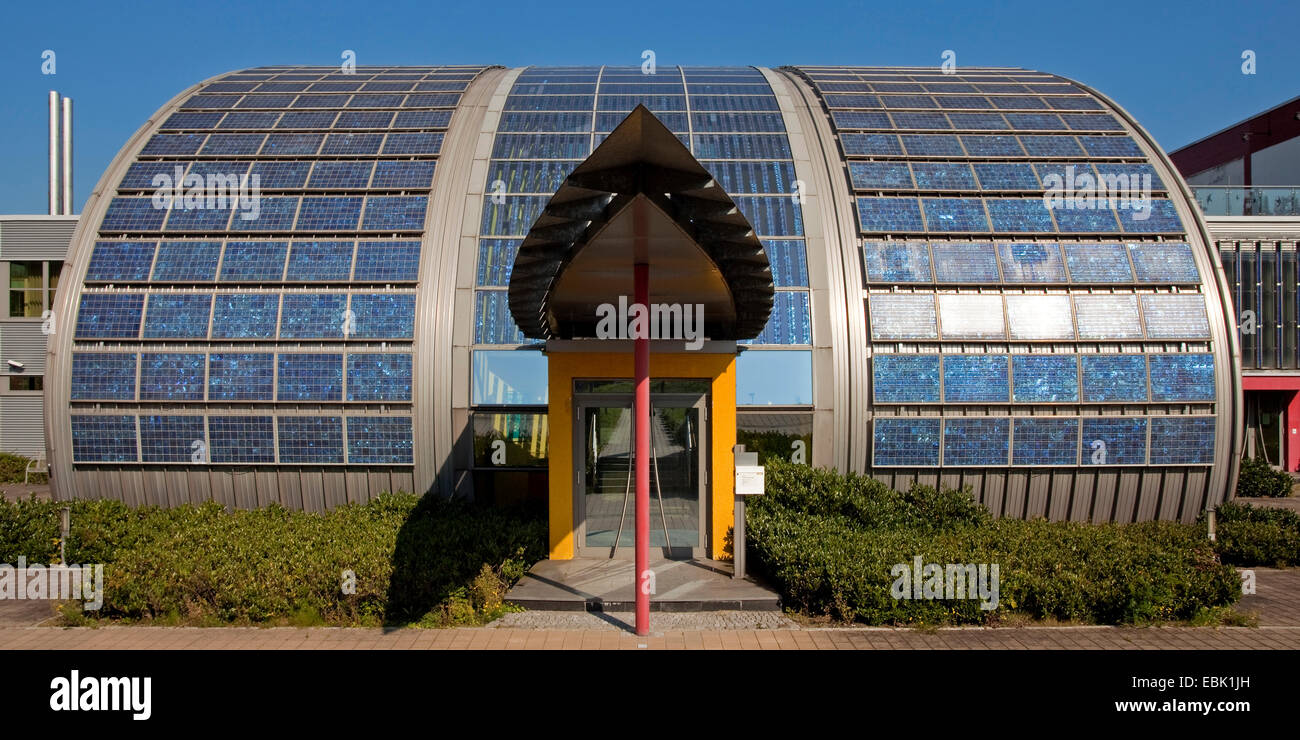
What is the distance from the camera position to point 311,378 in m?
13.6

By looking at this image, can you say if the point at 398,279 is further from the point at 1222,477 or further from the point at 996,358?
the point at 1222,477

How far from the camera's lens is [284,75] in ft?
61.6

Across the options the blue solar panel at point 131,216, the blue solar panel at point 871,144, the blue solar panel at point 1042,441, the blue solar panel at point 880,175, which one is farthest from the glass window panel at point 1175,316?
the blue solar panel at point 131,216

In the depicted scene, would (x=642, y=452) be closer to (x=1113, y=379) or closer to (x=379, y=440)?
(x=379, y=440)

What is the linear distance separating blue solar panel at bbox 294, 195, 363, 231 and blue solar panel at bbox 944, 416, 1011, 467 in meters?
11.0

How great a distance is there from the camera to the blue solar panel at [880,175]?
15.1 m

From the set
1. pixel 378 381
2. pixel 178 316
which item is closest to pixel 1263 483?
pixel 378 381

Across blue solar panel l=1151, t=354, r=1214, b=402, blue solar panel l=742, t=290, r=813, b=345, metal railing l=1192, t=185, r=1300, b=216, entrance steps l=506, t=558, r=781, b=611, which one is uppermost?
metal railing l=1192, t=185, r=1300, b=216

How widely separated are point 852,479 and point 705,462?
8.59 feet

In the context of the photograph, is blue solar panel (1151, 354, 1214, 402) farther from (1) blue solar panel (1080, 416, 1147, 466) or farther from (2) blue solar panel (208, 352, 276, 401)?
(2) blue solar panel (208, 352, 276, 401)

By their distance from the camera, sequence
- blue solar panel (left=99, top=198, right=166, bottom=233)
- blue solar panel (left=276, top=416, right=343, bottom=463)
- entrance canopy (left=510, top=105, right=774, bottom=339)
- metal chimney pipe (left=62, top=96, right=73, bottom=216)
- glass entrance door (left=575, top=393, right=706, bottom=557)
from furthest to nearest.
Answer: metal chimney pipe (left=62, top=96, right=73, bottom=216), blue solar panel (left=99, top=198, right=166, bottom=233), blue solar panel (left=276, top=416, right=343, bottom=463), glass entrance door (left=575, top=393, right=706, bottom=557), entrance canopy (left=510, top=105, right=774, bottom=339)

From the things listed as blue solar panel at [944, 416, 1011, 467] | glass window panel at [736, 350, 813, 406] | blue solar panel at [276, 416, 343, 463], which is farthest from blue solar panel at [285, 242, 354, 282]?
blue solar panel at [944, 416, 1011, 467]

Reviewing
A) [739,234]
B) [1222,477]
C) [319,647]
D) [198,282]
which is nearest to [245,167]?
[198,282]

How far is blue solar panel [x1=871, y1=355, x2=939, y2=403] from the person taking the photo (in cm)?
1376
